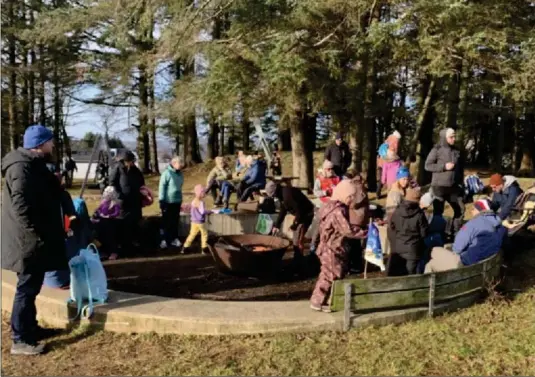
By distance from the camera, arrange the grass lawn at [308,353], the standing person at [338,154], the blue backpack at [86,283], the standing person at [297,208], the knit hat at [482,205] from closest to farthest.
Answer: the grass lawn at [308,353] < the blue backpack at [86,283] < the knit hat at [482,205] < the standing person at [297,208] < the standing person at [338,154]

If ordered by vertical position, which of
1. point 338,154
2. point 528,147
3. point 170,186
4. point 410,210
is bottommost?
point 410,210

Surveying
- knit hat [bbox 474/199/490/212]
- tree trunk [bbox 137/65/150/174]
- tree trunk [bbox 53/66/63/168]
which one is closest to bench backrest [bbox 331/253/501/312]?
knit hat [bbox 474/199/490/212]

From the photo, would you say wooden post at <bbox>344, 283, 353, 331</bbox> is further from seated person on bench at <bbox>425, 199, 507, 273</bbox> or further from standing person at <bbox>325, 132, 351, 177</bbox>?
standing person at <bbox>325, 132, 351, 177</bbox>

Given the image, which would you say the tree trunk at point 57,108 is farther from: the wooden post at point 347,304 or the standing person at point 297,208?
the wooden post at point 347,304

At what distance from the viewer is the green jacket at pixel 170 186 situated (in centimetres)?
854

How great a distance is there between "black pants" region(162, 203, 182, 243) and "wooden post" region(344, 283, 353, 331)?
4429 mm

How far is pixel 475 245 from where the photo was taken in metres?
6.27

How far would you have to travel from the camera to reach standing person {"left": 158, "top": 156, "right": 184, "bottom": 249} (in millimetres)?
8547

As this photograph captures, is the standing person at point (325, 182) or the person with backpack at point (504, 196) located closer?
the standing person at point (325, 182)

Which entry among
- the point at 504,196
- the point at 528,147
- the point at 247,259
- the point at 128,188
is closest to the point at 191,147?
the point at 528,147

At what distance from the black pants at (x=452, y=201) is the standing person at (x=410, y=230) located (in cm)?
265

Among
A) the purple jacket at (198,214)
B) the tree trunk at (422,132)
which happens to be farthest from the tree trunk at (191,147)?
the purple jacket at (198,214)

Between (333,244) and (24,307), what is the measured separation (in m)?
2.62

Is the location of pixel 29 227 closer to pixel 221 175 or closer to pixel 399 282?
pixel 399 282
